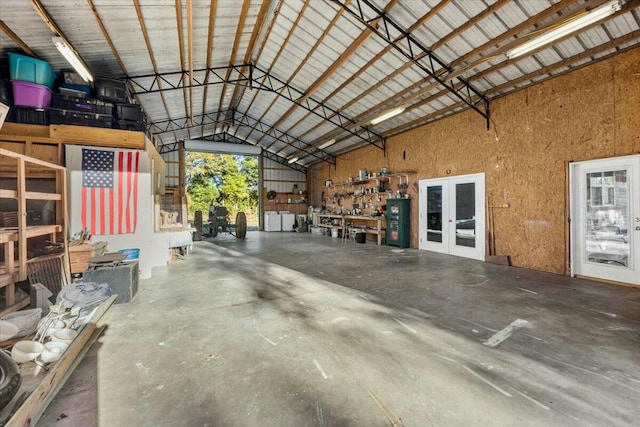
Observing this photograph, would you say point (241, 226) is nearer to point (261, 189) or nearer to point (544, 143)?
point (261, 189)

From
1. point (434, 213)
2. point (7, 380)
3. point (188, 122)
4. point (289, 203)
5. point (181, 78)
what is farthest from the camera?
point (289, 203)

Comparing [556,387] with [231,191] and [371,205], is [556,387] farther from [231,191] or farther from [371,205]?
[231,191]

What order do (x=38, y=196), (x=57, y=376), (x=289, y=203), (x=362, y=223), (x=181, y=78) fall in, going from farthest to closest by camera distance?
(x=289, y=203)
(x=362, y=223)
(x=181, y=78)
(x=38, y=196)
(x=57, y=376)

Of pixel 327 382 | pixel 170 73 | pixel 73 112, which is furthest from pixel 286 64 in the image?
pixel 327 382

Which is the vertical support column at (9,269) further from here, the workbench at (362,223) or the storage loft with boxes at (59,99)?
the workbench at (362,223)

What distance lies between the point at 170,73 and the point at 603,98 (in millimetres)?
9145

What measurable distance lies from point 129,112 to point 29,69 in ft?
5.05

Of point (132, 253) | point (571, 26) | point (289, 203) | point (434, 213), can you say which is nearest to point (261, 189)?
point (289, 203)

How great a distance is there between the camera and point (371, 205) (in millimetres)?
10477

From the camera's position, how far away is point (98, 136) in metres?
4.84

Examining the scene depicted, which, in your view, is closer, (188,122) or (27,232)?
(27,232)

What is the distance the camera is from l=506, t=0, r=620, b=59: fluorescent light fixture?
10.6 ft

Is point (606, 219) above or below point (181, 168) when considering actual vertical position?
below

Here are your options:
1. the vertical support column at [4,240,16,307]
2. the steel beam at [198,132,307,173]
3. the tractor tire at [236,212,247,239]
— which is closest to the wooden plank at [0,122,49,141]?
the vertical support column at [4,240,16,307]
